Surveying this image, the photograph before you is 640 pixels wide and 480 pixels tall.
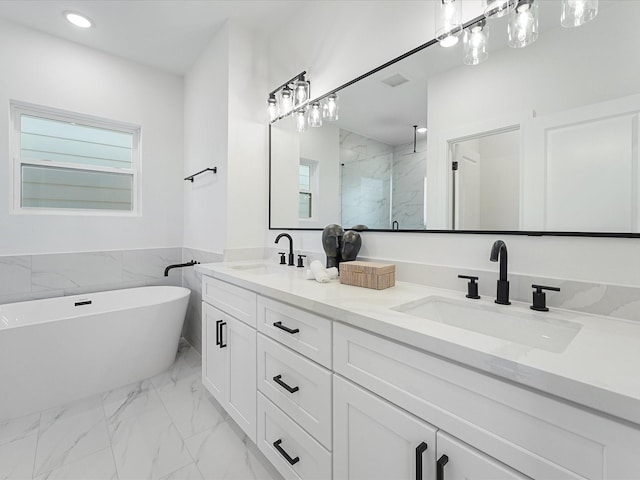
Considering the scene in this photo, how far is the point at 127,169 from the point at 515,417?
3324 millimetres

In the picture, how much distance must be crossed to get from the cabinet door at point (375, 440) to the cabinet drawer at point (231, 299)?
1.93ft

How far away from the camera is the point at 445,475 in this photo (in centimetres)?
66

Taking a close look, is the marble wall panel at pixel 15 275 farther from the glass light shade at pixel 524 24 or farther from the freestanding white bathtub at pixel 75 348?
the glass light shade at pixel 524 24

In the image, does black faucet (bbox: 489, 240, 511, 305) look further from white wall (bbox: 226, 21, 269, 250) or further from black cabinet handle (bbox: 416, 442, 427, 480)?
white wall (bbox: 226, 21, 269, 250)

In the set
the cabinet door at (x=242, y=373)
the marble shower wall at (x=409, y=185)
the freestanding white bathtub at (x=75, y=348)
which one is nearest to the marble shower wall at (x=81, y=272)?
the freestanding white bathtub at (x=75, y=348)

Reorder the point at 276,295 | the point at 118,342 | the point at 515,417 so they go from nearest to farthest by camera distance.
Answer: the point at 515,417 < the point at 276,295 < the point at 118,342

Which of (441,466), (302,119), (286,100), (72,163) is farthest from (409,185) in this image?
(72,163)

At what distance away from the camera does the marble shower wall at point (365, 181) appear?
4.88ft

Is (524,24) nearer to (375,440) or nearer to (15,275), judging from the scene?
(375,440)

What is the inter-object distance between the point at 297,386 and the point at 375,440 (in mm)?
369

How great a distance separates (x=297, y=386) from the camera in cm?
109

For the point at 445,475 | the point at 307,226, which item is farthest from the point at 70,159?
the point at 445,475

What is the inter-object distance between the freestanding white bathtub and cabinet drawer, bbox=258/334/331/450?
1264 mm

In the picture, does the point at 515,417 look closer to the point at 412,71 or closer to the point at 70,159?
the point at 412,71
